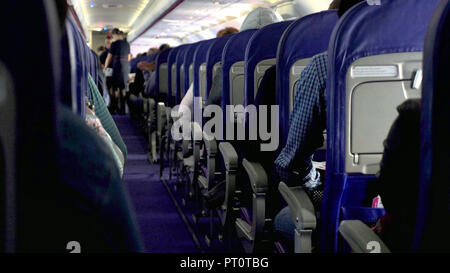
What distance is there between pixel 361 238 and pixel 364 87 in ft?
1.59

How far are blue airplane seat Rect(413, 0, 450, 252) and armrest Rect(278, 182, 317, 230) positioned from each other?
2.75 feet

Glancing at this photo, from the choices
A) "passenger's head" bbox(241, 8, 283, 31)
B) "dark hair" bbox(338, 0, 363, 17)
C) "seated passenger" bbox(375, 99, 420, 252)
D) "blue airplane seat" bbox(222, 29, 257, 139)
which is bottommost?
"seated passenger" bbox(375, 99, 420, 252)

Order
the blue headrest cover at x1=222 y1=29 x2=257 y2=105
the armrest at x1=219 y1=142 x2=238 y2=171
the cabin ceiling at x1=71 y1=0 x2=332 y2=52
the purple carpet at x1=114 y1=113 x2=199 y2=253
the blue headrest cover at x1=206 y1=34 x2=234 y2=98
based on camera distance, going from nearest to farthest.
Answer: the armrest at x1=219 y1=142 x2=238 y2=171
the blue headrest cover at x1=222 y1=29 x2=257 y2=105
the blue headrest cover at x1=206 y1=34 x2=234 y2=98
the purple carpet at x1=114 y1=113 x2=199 y2=253
the cabin ceiling at x1=71 y1=0 x2=332 y2=52

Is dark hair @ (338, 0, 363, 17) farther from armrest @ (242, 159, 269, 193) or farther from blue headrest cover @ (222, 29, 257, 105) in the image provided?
blue headrest cover @ (222, 29, 257, 105)

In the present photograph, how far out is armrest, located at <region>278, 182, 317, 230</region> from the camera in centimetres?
172

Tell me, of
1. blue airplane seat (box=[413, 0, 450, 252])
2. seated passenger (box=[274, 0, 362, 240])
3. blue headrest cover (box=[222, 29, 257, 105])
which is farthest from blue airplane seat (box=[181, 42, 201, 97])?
blue airplane seat (box=[413, 0, 450, 252])

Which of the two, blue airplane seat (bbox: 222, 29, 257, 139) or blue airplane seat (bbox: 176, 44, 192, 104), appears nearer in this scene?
blue airplane seat (bbox: 222, 29, 257, 139)

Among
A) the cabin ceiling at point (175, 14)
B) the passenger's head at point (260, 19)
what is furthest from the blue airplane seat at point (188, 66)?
the cabin ceiling at point (175, 14)

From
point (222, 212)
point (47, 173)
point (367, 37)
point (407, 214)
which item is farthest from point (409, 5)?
point (222, 212)

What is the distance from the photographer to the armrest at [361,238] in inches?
48.9

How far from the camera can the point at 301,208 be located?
1.75 m

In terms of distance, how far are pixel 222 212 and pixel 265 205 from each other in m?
0.67

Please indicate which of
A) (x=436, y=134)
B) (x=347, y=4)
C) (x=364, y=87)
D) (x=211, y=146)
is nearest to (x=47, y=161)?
(x=436, y=134)

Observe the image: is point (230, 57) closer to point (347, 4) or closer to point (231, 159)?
point (231, 159)
